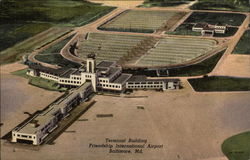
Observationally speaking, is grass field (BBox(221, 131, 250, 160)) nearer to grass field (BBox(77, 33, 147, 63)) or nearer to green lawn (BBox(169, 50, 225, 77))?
green lawn (BBox(169, 50, 225, 77))

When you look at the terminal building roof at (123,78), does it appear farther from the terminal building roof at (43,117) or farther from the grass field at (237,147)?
the grass field at (237,147)

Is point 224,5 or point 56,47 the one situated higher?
point 224,5

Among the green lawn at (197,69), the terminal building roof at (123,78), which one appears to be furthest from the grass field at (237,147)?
the green lawn at (197,69)

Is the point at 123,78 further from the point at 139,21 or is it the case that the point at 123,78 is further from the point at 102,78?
the point at 139,21

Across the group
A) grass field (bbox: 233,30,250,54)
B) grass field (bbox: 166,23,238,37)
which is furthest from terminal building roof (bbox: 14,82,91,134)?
grass field (bbox: 166,23,238,37)

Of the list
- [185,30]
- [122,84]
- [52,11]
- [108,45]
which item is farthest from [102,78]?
[52,11]

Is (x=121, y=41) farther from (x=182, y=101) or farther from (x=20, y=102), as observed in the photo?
(x=20, y=102)
